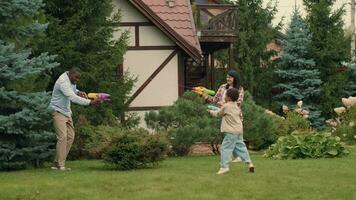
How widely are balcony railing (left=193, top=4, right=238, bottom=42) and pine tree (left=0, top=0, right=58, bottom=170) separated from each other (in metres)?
11.4

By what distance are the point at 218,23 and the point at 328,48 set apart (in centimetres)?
892

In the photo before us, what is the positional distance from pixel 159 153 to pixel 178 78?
9.72 m

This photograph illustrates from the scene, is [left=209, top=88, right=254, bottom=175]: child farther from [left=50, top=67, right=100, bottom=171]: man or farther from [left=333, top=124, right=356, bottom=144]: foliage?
[left=333, top=124, right=356, bottom=144]: foliage

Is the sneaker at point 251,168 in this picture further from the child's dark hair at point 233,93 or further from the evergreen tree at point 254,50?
the evergreen tree at point 254,50

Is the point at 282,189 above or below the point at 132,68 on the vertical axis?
below

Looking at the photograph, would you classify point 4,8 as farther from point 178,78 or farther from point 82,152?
point 178,78

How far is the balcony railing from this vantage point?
24078 millimetres

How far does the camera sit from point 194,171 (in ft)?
39.8

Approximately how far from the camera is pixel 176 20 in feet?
75.4

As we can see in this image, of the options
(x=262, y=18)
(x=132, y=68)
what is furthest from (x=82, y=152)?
(x=262, y=18)

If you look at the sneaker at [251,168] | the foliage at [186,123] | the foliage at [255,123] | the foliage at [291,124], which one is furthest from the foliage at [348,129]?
the sneaker at [251,168]

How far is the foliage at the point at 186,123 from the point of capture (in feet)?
53.8

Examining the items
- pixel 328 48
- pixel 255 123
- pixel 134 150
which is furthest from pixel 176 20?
pixel 134 150

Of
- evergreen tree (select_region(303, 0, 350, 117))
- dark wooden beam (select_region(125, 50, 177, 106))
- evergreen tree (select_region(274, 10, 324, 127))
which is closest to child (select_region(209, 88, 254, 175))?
dark wooden beam (select_region(125, 50, 177, 106))
